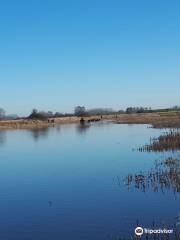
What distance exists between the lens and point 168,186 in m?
21.4

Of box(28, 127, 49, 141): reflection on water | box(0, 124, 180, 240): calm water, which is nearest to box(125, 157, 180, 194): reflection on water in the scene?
box(0, 124, 180, 240): calm water

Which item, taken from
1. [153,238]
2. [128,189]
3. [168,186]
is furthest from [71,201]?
[153,238]

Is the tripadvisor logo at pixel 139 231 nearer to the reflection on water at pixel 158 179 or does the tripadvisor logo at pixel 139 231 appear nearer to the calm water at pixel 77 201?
the calm water at pixel 77 201

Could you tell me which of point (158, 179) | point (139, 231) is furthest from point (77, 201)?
point (139, 231)

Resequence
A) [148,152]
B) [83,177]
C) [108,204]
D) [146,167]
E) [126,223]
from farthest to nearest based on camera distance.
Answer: [148,152]
[146,167]
[83,177]
[108,204]
[126,223]

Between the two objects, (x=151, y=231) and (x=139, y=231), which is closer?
(x=151, y=231)

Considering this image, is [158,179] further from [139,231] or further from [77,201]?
[139,231]

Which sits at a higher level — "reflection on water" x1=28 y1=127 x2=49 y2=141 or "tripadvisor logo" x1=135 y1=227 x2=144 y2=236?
"reflection on water" x1=28 y1=127 x2=49 y2=141

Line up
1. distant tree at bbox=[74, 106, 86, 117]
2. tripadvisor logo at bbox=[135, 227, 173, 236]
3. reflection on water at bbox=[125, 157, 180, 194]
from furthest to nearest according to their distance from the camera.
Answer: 1. distant tree at bbox=[74, 106, 86, 117]
2. reflection on water at bbox=[125, 157, 180, 194]
3. tripadvisor logo at bbox=[135, 227, 173, 236]

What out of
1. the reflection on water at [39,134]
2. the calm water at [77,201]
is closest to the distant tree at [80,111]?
the reflection on water at [39,134]

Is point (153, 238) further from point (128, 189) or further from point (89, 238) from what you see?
point (128, 189)

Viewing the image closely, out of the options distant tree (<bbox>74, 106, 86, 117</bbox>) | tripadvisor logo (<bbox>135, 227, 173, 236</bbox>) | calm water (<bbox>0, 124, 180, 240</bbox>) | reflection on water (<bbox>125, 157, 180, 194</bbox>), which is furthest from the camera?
distant tree (<bbox>74, 106, 86, 117</bbox>)

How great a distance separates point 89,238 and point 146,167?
1382cm

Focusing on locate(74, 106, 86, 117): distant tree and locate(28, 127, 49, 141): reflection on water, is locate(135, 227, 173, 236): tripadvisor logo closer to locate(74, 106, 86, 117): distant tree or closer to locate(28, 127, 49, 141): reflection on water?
locate(28, 127, 49, 141): reflection on water
